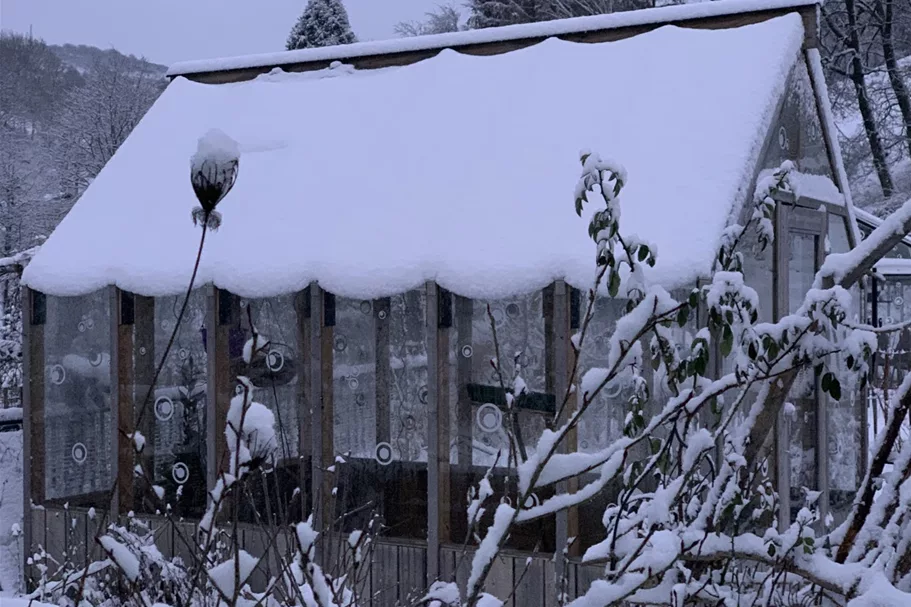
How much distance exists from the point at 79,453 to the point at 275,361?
1.56 m

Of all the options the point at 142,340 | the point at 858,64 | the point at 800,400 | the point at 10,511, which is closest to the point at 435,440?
the point at 142,340

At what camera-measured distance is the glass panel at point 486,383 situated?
5.53 m

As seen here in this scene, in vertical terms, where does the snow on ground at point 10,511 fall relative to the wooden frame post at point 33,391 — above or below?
below

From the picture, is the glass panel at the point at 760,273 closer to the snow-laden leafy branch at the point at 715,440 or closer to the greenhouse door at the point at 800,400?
the greenhouse door at the point at 800,400

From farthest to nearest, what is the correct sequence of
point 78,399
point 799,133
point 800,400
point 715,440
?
point 78,399, point 800,400, point 799,133, point 715,440

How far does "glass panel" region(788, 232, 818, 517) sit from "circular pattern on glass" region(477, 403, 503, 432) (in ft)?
5.70

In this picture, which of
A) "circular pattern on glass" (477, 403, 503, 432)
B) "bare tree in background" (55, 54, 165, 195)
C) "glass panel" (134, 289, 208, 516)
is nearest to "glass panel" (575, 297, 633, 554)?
"circular pattern on glass" (477, 403, 503, 432)

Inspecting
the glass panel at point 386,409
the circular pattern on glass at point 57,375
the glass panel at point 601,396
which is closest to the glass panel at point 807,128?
the glass panel at point 601,396

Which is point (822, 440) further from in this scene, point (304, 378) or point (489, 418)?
point (304, 378)

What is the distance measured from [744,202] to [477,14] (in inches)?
922

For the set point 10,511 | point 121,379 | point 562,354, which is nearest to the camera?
point 562,354

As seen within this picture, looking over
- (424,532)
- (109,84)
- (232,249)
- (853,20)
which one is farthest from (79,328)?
(109,84)

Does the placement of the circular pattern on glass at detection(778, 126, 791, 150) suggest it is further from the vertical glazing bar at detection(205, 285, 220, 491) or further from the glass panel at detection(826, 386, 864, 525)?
the vertical glazing bar at detection(205, 285, 220, 491)

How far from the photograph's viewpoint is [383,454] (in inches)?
231
